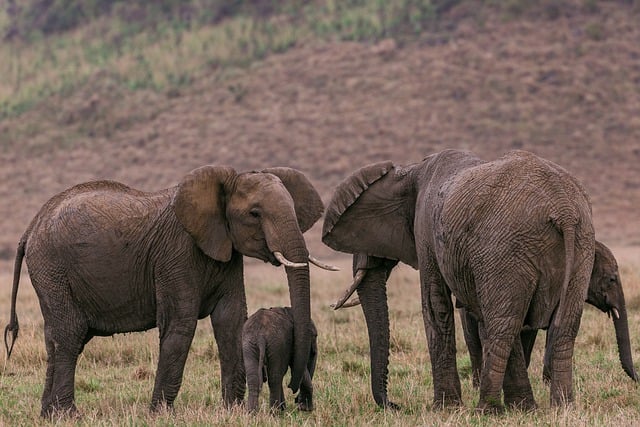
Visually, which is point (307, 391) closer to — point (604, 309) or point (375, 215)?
point (375, 215)

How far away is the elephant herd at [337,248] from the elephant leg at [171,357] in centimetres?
1

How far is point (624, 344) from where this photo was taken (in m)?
10.1

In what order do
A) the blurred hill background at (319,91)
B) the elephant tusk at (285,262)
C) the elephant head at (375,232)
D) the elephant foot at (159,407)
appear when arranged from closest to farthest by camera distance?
the elephant tusk at (285,262) < the elephant foot at (159,407) < the elephant head at (375,232) < the blurred hill background at (319,91)

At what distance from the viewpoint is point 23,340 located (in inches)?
493

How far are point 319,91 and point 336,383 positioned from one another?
34026mm

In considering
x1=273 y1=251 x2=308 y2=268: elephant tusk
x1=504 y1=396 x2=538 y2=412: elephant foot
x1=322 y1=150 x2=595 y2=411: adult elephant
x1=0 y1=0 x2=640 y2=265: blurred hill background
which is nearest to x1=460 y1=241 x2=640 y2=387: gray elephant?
x1=322 y1=150 x2=595 y2=411: adult elephant

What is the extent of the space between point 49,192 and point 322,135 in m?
9.23

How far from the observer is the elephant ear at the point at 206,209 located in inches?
339

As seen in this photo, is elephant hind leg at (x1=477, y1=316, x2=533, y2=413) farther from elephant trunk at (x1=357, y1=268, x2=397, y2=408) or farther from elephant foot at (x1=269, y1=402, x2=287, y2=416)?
elephant foot at (x1=269, y1=402, x2=287, y2=416)

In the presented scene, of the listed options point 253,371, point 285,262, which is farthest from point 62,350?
point 285,262

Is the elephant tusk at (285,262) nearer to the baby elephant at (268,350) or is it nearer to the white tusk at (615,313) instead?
the baby elephant at (268,350)

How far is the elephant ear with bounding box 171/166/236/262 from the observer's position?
8.61m

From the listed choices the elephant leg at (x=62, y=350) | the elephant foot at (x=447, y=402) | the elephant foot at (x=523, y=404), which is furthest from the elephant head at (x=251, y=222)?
the elephant foot at (x=523, y=404)

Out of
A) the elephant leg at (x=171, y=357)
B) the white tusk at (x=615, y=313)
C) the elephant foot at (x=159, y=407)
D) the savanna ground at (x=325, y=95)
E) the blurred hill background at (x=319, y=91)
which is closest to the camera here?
the elephant foot at (x=159, y=407)
